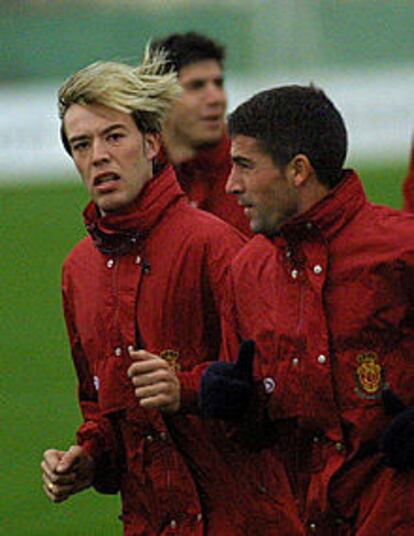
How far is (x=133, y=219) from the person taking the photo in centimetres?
625

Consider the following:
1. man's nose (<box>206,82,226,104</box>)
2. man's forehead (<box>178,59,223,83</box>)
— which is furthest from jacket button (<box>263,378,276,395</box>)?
man's forehead (<box>178,59,223,83</box>)

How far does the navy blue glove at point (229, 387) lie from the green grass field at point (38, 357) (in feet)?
12.5

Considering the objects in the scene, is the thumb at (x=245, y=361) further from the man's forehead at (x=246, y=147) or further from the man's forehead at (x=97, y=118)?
the man's forehead at (x=97, y=118)

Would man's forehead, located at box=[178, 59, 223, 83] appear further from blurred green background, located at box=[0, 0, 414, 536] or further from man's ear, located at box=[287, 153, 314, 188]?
blurred green background, located at box=[0, 0, 414, 536]

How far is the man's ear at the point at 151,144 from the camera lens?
6.47 metres

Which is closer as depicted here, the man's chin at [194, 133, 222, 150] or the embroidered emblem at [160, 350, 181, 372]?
the embroidered emblem at [160, 350, 181, 372]

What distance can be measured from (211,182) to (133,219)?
7.73 feet

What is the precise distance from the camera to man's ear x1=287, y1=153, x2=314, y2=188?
235 inches

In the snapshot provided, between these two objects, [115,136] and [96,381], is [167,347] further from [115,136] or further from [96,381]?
[115,136]

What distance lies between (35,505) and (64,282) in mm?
3886

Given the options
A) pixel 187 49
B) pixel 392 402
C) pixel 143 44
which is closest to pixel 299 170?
pixel 392 402

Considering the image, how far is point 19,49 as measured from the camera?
28.1 metres

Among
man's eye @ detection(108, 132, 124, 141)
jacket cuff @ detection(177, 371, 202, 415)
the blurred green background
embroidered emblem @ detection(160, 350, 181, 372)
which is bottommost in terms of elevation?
the blurred green background

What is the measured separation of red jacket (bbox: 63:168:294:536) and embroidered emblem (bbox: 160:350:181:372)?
0.01 meters
